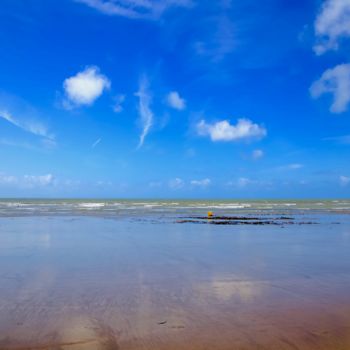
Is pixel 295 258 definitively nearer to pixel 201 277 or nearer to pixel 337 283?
pixel 337 283

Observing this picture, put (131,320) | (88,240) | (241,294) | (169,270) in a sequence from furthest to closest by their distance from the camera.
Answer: (88,240), (169,270), (241,294), (131,320)

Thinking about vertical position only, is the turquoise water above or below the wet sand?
above

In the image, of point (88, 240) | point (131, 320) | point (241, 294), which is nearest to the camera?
point (131, 320)

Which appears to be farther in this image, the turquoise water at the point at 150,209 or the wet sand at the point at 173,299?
the turquoise water at the point at 150,209

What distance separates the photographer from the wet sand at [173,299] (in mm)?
4887

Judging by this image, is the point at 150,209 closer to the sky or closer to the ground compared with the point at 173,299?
closer to the sky

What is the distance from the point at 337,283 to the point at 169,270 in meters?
3.97

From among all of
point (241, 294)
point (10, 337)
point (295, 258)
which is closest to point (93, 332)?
point (10, 337)

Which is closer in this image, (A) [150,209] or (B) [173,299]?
(B) [173,299]

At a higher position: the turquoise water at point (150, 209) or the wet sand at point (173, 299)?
the turquoise water at point (150, 209)

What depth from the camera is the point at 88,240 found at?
15.3 metres

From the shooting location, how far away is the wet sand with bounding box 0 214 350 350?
489 centimetres

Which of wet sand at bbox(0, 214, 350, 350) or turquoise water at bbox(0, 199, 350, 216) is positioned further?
turquoise water at bbox(0, 199, 350, 216)

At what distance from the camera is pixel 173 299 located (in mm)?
6688
